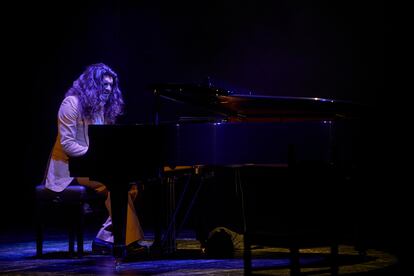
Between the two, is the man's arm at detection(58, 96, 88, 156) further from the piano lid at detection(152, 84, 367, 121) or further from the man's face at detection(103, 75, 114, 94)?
the piano lid at detection(152, 84, 367, 121)

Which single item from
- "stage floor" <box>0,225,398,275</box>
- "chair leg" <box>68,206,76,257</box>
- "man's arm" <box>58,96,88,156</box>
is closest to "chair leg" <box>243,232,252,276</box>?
"stage floor" <box>0,225,398,275</box>

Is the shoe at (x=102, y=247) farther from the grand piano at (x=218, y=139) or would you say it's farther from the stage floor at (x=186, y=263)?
the grand piano at (x=218, y=139)

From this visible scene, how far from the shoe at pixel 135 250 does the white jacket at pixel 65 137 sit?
71cm

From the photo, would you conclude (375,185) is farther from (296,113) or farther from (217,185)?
(217,185)

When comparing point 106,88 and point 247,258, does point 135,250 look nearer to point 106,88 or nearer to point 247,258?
point 106,88

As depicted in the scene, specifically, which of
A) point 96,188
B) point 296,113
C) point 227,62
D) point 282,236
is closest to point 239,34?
point 227,62

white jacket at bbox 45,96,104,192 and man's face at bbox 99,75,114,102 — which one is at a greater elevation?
man's face at bbox 99,75,114,102

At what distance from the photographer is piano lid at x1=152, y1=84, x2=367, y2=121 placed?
4.93 m

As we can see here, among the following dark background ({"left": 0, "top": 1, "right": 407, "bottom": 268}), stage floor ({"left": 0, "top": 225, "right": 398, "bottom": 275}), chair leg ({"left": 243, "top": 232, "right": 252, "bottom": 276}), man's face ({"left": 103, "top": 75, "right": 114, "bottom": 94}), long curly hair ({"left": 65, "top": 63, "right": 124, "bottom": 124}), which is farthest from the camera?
dark background ({"left": 0, "top": 1, "right": 407, "bottom": 268})

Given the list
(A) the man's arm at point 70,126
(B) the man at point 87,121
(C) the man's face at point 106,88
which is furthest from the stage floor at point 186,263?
(C) the man's face at point 106,88

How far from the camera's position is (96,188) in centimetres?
535

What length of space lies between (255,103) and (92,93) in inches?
50.1

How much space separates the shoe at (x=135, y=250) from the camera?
520 centimetres

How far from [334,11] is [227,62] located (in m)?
1.18
